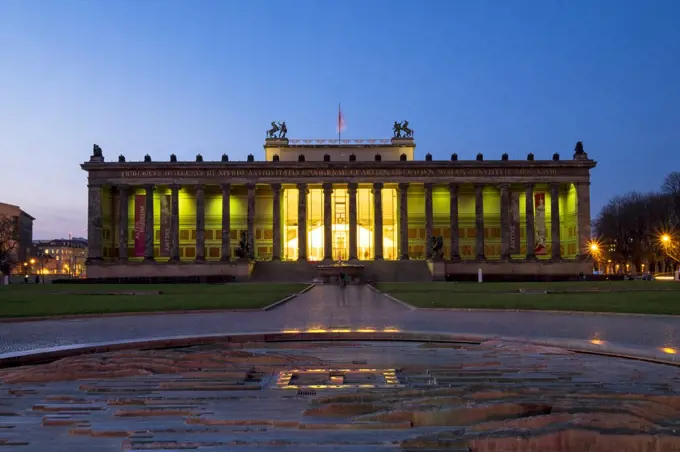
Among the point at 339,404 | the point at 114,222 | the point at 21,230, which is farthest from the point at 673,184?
the point at 21,230

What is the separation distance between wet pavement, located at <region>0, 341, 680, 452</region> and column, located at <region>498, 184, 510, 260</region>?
77.0 meters

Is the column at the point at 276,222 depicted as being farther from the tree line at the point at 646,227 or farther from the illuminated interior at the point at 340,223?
the tree line at the point at 646,227

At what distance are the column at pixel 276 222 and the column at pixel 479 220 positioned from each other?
84.2 feet

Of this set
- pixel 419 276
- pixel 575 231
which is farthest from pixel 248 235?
pixel 575 231

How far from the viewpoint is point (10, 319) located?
78.9ft

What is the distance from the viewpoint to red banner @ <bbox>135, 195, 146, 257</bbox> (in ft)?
281

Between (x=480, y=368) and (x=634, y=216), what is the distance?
346ft

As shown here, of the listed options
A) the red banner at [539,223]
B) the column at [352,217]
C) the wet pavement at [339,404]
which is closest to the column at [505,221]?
the red banner at [539,223]

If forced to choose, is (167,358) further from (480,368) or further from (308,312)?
(308,312)

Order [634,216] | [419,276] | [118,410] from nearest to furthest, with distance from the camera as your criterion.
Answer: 1. [118,410]
2. [419,276]
3. [634,216]

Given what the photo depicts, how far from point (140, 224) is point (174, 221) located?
14.1ft

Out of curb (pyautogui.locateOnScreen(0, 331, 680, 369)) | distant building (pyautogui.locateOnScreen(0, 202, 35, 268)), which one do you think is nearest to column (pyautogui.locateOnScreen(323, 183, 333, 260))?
curb (pyautogui.locateOnScreen(0, 331, 680, 369))

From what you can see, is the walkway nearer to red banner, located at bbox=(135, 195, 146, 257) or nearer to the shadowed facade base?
the shadowed facade base

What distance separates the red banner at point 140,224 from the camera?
85.6 meters
